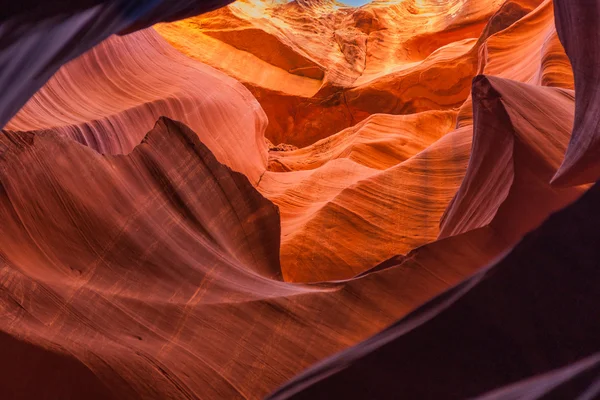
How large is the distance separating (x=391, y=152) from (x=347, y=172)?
3.92 ft

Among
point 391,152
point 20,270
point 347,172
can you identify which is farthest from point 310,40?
point 20,270

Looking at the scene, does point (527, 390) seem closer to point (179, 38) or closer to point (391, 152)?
point (391, 152)

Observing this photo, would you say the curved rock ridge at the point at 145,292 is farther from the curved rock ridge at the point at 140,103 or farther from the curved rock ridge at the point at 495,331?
the curved rock ridge at the point at 140,103

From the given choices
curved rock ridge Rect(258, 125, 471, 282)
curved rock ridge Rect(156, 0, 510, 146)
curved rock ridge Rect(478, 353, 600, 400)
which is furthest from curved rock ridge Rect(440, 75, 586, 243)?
curved rock ridge Rect(156, 0, 510, 146)

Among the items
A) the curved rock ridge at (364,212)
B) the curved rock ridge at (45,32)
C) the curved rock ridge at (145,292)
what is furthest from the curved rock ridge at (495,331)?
the curved rock ridge at (364,212)

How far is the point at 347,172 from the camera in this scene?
21.3 ft

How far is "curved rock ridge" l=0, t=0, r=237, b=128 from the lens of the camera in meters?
1.67

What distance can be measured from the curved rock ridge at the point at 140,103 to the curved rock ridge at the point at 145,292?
1.09m

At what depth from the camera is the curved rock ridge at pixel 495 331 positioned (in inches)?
67.4

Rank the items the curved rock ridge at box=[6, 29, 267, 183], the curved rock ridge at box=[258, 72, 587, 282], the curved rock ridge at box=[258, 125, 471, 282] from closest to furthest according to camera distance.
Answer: the curved rock ridge at box=[258, 72, 587, 282], the curved rock ridge at box=[6, 29, 267, 183], the curved rock ridge at box=[258, 125, 471, 282]

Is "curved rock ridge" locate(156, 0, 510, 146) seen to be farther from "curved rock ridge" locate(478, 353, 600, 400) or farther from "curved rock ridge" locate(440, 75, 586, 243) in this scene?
"curved rock ridge" locate(478, 353, 600, 400)

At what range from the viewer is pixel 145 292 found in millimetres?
2879

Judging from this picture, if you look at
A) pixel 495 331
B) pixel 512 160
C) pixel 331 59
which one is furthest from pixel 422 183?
pixel 331 59

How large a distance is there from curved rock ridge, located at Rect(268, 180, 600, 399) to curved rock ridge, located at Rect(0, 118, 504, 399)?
0.79m
